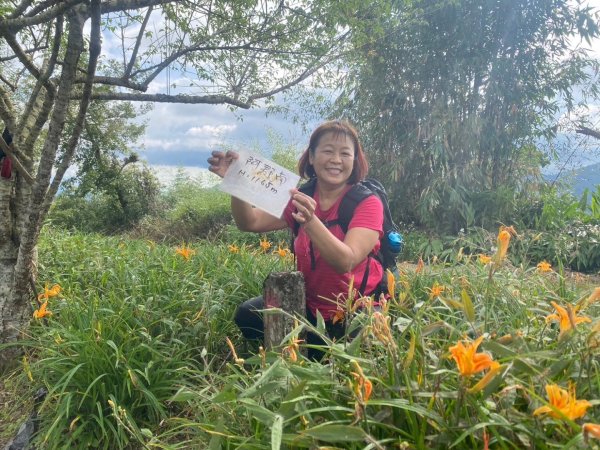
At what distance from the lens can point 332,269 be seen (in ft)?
7.20

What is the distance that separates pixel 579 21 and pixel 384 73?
2988 mm

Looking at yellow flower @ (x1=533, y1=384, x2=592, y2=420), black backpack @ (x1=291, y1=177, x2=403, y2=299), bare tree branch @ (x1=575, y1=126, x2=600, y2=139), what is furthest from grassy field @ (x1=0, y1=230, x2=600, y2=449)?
bare tree branch @ (x1=575, y1=126, x2=600, y2=139)

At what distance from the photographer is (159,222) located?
1002 cm

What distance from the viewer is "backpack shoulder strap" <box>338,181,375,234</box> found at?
216cm

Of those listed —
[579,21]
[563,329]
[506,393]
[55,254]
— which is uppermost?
[579,21]

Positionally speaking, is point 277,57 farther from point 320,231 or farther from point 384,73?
point 384,73

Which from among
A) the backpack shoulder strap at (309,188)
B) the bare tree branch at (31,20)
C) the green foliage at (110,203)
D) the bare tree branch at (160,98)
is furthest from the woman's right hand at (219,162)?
the green foliage at (110,203)

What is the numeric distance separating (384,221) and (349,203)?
0.23 m

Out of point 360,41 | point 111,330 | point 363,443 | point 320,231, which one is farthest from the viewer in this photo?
point 360,41

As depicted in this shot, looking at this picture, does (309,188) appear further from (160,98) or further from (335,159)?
(160,98)

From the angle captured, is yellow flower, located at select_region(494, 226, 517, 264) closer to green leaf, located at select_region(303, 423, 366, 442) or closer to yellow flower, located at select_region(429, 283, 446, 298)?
yellow flower, located at select_region(429, 283, 446, 298)

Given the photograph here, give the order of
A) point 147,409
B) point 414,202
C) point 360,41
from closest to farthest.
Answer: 1. point 147,409
2. point 360,41
3. point 414,202

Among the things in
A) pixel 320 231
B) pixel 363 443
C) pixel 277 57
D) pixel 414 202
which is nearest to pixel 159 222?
pixel 414 202

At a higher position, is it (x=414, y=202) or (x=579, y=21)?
(x=579, y=21)
